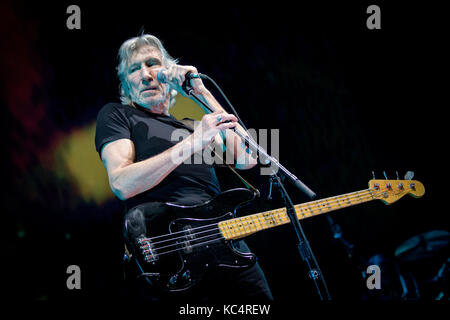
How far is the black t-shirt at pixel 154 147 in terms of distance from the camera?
1673mm

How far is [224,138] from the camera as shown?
6.83 ft

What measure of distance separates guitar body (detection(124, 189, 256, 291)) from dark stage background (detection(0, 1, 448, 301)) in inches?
49.2

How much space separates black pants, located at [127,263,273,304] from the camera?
4.54 feet

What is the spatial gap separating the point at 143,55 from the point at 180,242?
128 cm

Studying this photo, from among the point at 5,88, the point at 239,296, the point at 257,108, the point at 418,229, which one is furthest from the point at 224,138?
the point at 418,229

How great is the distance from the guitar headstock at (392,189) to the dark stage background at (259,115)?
1.08 m

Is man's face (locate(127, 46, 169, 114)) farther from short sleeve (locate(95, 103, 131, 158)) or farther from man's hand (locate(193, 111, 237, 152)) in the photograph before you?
man's hand (locate(193, 111, 237, 152))

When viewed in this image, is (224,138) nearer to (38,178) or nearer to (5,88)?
(38,178)

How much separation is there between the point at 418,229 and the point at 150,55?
131 inches

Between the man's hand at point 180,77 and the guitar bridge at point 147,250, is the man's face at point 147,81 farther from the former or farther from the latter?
the guitar bridge at point 147,250

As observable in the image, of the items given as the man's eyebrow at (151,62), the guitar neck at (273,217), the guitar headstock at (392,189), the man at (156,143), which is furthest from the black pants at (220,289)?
the man's eyebrow at (151,62)

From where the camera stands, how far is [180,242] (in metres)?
1.48

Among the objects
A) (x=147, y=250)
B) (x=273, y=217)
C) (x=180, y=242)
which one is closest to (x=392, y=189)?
(x=273, y=217)

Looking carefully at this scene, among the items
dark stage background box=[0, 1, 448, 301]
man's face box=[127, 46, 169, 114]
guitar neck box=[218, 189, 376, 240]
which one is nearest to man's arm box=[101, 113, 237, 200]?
guitar neck box=[218, 189, 376, 240]
